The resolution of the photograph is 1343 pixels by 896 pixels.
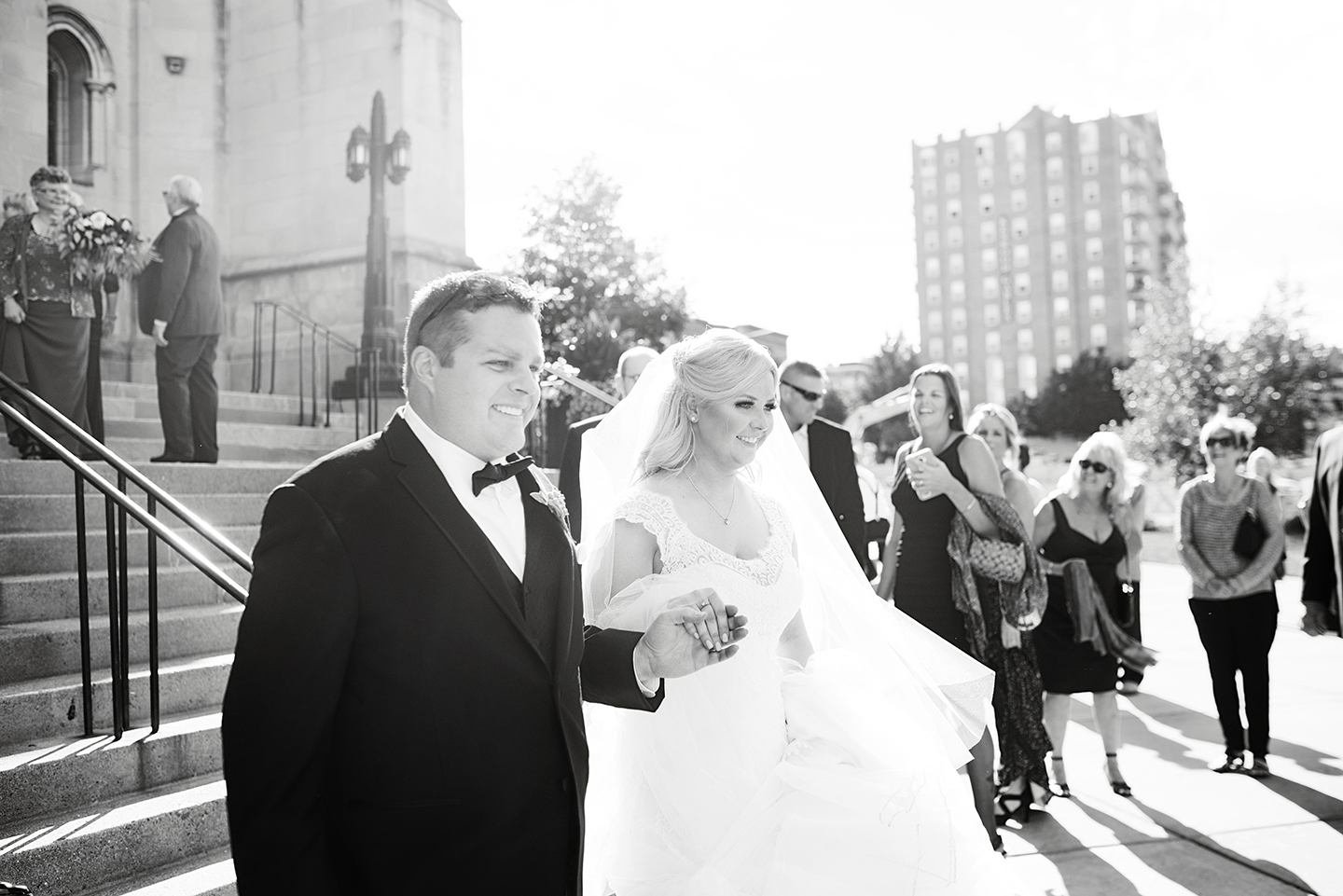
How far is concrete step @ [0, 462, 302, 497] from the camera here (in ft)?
18.7

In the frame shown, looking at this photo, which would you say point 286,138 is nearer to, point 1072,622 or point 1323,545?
point 1072,622

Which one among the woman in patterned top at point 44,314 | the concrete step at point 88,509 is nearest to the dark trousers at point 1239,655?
the concrete step at point 88,509

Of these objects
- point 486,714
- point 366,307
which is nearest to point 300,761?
point 486,714

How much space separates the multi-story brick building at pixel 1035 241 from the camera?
78.8 metres

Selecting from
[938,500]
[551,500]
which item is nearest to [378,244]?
[938,500]

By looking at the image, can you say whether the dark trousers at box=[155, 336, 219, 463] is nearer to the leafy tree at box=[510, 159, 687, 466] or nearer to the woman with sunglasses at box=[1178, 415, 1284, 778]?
the woman with sunglasses at box=[1178, 415, 1284, 778]

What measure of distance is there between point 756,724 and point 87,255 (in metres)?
6.37

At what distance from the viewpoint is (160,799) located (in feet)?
11.8

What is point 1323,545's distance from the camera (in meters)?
4.03

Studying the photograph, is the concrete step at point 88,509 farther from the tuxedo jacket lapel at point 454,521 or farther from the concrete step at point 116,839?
the tuxedo jacket lapel at point 454,521

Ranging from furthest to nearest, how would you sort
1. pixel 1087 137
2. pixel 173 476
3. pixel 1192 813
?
pixel 1087 137 → pixel 173 476 → pixel 1192 813

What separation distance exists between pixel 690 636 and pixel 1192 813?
13.5 ft

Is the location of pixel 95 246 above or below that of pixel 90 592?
above

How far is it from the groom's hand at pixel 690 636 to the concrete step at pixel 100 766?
85.7 inches
